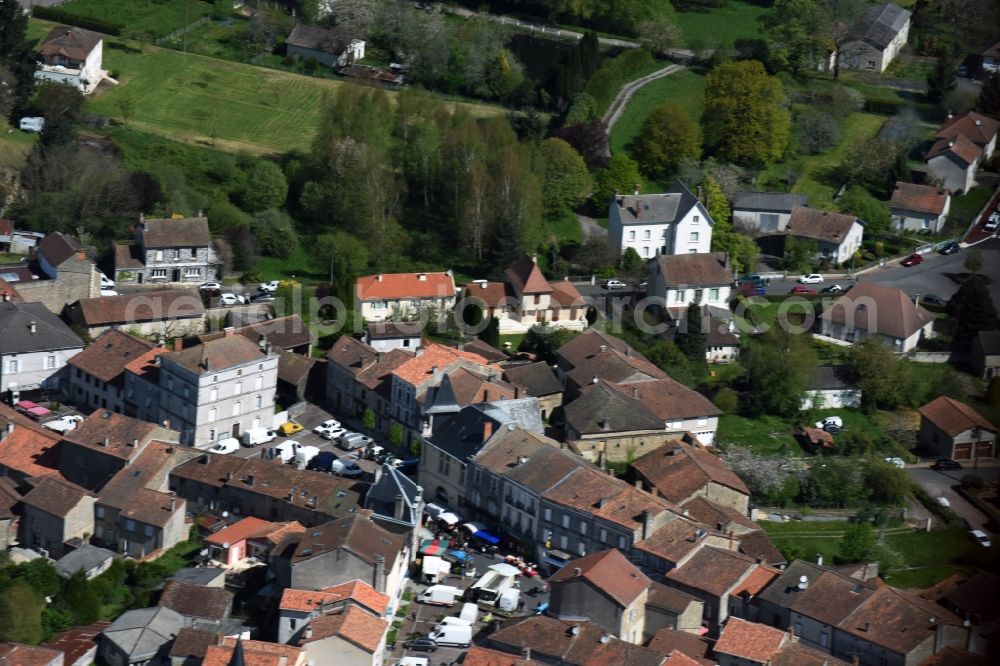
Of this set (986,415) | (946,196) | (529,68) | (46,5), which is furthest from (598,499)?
(46,5)

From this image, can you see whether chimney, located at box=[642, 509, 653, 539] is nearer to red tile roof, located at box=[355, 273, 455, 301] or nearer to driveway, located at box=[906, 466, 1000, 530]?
driveway, located at box=[906, 466, 1000, 530]

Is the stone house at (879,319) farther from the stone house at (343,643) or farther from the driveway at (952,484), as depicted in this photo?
the stone house at (343,643)

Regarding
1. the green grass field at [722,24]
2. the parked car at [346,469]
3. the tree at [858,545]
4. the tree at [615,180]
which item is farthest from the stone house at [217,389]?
the green grass field at [722,24]

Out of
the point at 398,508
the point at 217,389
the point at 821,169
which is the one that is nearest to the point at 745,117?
the point at 821,169

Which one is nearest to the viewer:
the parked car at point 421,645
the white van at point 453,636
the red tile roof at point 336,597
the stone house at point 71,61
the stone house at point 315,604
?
the stone house at point 315,604

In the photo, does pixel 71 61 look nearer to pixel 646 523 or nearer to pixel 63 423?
pixel 63 423

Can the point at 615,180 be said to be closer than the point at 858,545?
No
